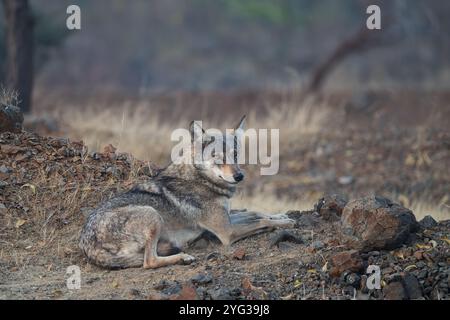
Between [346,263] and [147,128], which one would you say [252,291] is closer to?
[346,263]

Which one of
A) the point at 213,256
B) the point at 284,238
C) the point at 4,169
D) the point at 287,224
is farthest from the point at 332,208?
the point at 4,169

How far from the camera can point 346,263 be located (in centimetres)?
660

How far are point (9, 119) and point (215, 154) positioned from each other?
267 cm

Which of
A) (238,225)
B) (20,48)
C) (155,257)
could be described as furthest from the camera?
(20,48)

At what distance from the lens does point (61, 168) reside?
28.3 feet

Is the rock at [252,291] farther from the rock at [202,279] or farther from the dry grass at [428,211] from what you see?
the dry grass at [428,211]

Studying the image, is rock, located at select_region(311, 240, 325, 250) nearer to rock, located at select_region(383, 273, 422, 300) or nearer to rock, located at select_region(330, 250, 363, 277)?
rock, located at select_region(330, 250, 363, 277)

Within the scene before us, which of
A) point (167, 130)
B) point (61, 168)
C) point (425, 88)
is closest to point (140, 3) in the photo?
point (425, 88)

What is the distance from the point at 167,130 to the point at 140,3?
2097 cm

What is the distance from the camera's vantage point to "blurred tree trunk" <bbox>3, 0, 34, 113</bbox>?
14.6m

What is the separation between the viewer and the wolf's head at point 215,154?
778cm

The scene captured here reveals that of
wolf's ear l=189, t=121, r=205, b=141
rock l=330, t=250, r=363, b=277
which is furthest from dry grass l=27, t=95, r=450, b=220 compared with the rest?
rock l=330, t=250, r=363, b=277

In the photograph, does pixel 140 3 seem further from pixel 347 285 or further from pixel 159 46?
pixel 347 285

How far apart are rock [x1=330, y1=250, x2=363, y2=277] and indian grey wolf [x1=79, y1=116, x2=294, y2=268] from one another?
1.31m
